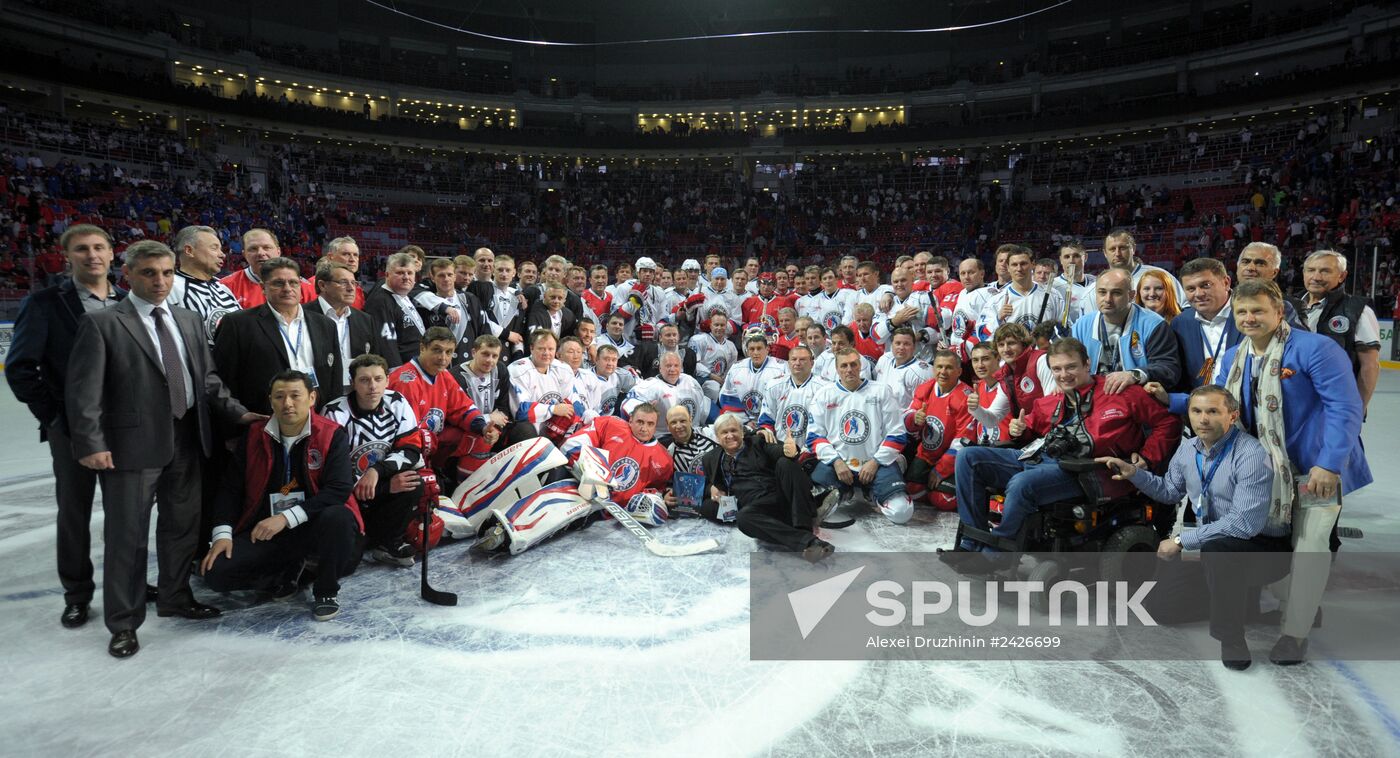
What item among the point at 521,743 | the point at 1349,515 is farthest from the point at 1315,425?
the point at 521,743

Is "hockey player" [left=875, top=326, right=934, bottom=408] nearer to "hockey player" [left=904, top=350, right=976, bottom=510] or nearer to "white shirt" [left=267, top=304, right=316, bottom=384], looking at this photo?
"hockey player" [left=904, top=350, right=976, bottom=510]

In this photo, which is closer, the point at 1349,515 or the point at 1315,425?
the point at 1315,425

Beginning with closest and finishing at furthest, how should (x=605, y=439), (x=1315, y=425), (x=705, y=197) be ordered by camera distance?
(x=1315, y=425) < (x=605, y=439) < (x=705, y=197)

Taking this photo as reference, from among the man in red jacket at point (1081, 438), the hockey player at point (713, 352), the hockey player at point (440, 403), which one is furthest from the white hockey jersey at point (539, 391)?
the man in red jacket at point (1081, 438)

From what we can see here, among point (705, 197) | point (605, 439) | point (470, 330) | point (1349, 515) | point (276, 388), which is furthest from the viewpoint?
point (705, 197)

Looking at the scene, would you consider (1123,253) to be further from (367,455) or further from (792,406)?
(367,455)

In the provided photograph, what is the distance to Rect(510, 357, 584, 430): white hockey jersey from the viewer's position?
6.06 m

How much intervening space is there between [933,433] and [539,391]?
11.1ft

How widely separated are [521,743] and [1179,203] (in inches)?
1181

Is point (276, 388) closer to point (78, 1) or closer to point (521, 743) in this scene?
point (521, 743)

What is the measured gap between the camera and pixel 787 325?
862 centimetres

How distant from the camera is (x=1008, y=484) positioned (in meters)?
4.08

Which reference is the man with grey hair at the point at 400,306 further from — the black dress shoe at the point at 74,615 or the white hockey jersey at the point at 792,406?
the white hockey jersey at the point at 792,406

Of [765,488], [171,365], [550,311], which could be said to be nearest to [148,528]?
[171,365]
